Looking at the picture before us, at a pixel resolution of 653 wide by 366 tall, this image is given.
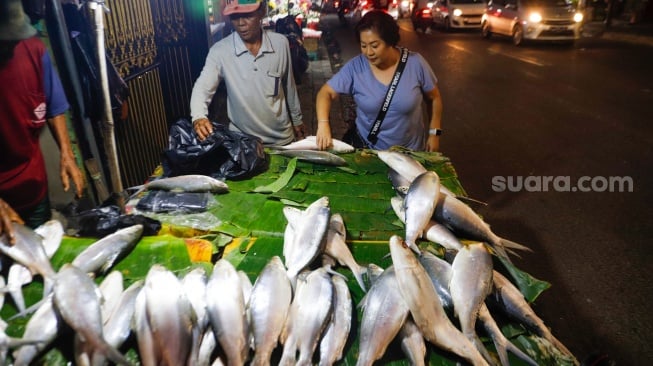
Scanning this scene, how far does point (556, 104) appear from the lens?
984 centimetres

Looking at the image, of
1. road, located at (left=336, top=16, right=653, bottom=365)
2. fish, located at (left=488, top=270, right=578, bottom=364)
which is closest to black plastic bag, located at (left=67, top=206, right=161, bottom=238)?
fish, located at (left=488, top=270, right=578, bottom=364)

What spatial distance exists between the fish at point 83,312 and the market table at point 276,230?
0.54 ft

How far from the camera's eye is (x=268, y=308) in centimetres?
193

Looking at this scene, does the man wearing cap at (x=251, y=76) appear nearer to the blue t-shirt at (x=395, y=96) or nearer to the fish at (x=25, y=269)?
the blue t-shirt at (x=395, y=96)

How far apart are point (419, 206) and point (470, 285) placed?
24.4 inches

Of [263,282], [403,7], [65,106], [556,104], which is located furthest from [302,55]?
[403,7]

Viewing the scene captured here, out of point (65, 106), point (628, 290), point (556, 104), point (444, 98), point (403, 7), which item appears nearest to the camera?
point (65, 106)

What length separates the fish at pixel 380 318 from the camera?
6.13 ft

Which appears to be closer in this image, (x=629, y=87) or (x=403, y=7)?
(x=629, y=87)

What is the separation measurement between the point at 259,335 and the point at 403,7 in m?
38.7

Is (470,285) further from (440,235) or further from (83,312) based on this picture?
(83,312)

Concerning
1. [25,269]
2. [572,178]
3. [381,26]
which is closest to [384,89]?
[381,26]

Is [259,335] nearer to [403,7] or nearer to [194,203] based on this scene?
[194,203]

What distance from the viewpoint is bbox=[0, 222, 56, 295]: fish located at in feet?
7.06
